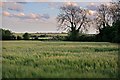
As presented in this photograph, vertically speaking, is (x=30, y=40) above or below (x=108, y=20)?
below

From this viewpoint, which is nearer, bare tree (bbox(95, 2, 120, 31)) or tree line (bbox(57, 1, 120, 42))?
tree line (bbox(57, 1, 120, 42))

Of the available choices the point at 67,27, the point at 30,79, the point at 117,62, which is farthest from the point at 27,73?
the point at 67,27

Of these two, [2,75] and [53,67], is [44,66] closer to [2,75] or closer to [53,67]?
[53,67]

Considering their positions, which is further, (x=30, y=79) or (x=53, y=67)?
(x=53, y=67)

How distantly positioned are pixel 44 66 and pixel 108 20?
29676 mm

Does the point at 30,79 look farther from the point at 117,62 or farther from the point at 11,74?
the point at 117,62

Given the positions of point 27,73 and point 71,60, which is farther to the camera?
point 71,60

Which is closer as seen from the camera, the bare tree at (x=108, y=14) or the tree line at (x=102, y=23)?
the tree line at (x=102, y=23)

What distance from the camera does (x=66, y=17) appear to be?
24984mm

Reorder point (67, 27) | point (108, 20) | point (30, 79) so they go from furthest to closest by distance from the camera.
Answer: point (108, 20) < point (67, 27) < point (30, 79)

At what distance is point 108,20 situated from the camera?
1448 inches

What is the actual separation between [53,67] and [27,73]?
35.7 inches

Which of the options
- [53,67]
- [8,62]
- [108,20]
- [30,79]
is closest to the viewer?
[30,79]

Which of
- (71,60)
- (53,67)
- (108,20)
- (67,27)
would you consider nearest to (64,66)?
(53,67)
